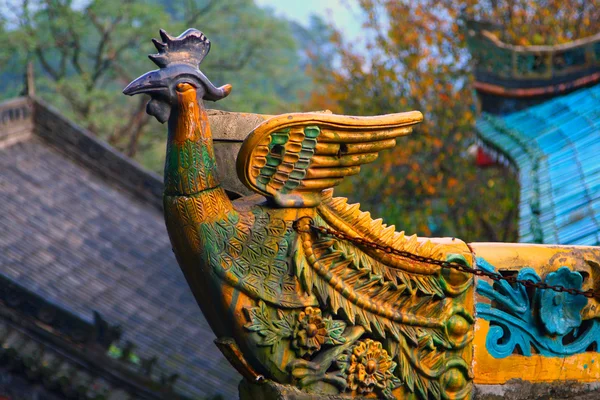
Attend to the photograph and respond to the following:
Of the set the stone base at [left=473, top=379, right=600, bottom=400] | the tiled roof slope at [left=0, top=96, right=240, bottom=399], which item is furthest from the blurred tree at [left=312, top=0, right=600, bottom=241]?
the stone base at [left=473, top=379, right=600, bottom=400]

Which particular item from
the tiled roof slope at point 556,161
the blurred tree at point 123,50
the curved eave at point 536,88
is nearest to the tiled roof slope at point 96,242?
the tiled roof slope at point 556,161

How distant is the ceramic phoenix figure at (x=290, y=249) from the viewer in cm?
362

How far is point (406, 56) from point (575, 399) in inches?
506

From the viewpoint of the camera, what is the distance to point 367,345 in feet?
12.6

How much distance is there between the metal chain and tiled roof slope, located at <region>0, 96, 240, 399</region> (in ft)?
17.8

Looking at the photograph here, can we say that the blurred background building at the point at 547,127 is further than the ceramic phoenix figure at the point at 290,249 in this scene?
Yes

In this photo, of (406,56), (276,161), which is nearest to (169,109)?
(276,161)

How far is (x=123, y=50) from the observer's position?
20.2 m

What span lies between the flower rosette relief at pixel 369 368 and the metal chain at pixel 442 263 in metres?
0.37

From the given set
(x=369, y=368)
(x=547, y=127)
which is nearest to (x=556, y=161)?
(x=547, y=127)

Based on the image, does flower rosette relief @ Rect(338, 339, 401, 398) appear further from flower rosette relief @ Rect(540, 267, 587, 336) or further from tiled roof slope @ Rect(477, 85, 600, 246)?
tiled roof slope @ Rect(477, 85, 600, 246)

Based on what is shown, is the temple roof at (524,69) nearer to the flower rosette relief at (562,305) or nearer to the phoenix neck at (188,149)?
the flower rosette relief at (562,305)

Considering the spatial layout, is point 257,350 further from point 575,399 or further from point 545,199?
point 545,199

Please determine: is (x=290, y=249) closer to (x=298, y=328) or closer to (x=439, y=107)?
(x=298, y=328)
